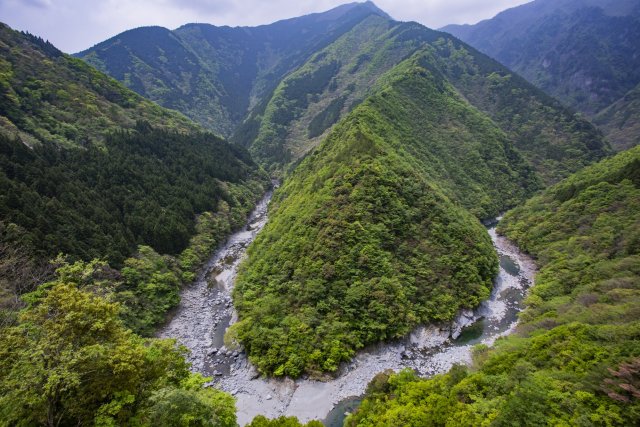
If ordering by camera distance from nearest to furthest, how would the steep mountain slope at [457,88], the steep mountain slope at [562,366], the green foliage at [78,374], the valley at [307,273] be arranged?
the green foliage at [78,374] < the valley at [307,273] < the steep mountain slope at [562,366] < the steep mountain slope at [457,88]

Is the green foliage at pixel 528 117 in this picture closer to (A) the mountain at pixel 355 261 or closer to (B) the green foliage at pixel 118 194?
(A) the mountain at pixel 355 261

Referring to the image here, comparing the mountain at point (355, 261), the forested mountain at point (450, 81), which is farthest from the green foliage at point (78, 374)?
the forested mountain at point (450, 81)

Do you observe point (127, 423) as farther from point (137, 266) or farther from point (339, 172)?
point (339, 172)

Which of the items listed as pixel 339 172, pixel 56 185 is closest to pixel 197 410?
pixel 339 172

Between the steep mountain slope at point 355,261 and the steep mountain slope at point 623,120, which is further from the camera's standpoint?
the steep mountain slope at point 623,120

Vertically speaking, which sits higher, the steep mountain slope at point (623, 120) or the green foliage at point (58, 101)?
the green foliage at point (58, 101)

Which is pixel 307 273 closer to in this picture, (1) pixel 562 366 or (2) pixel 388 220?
(2) pixel 388 220
